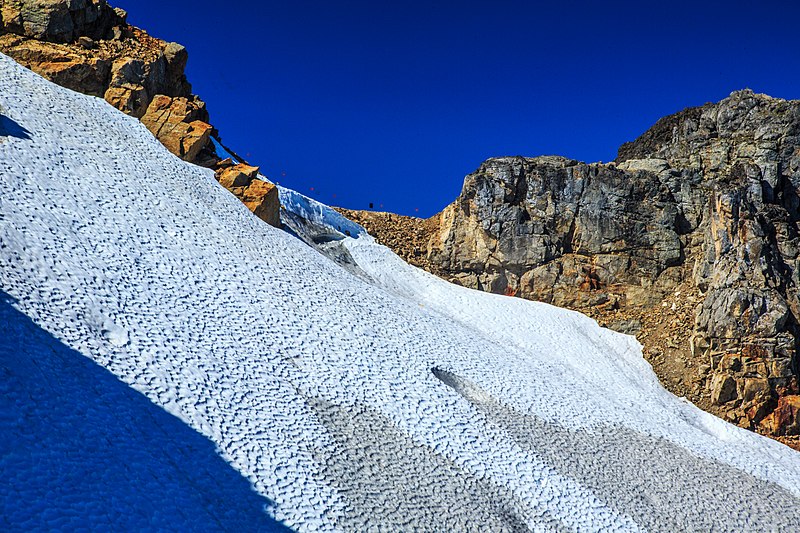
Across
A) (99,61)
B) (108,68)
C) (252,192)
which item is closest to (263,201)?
(252,192)

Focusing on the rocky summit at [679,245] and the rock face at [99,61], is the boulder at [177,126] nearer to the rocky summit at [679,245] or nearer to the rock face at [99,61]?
the rock face at [99,61]

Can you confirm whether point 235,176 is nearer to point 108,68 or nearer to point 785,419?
point 108,68

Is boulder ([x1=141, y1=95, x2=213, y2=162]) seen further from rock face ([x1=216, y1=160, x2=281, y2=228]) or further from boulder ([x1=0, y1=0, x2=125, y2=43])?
boulder ([x1=0, y1=0, x2=125, y2=43])

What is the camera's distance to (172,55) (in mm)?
38500

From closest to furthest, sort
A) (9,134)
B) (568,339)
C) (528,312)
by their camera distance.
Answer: (9,134) → (568,339) → (528,312)

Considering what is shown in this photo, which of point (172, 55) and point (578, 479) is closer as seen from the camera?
point (578, 479)

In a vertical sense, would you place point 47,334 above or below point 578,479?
below

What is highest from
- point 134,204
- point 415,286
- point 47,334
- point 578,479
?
point 415,286

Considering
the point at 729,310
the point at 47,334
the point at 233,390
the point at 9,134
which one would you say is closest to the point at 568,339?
the point at 729,310

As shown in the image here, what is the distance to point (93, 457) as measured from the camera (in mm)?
12484

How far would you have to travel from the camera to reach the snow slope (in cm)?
1331

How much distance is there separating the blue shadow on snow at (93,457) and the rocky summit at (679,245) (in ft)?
84.6

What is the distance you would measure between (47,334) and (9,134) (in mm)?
13589

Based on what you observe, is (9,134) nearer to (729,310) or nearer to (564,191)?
(564,191)
